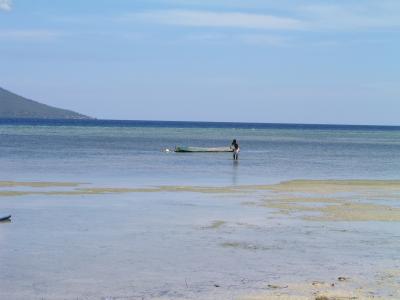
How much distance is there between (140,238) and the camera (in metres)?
20.9

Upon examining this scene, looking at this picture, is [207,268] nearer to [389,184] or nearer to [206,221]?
[206,221]

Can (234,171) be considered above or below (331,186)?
below

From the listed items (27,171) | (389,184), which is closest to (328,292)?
(389,184)

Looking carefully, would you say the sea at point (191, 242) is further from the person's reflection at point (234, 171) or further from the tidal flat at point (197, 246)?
the person's reflection at point (234, 171)

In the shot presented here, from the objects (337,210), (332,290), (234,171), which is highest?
(332,290)

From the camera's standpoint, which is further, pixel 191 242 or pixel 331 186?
pixel 331 186

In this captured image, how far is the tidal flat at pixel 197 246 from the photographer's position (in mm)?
15336

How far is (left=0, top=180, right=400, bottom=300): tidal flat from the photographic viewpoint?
15336mm

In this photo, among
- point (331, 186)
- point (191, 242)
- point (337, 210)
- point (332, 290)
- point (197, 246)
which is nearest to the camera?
point (332, 290)

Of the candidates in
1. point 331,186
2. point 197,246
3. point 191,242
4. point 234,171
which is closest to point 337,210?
point 191,242

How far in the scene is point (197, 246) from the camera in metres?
19.7

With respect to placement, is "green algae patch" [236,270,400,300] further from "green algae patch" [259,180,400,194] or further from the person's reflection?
the person's reflection

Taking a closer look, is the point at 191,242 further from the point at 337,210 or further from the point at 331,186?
the point at 331,186

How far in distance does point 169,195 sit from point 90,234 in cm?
1133
